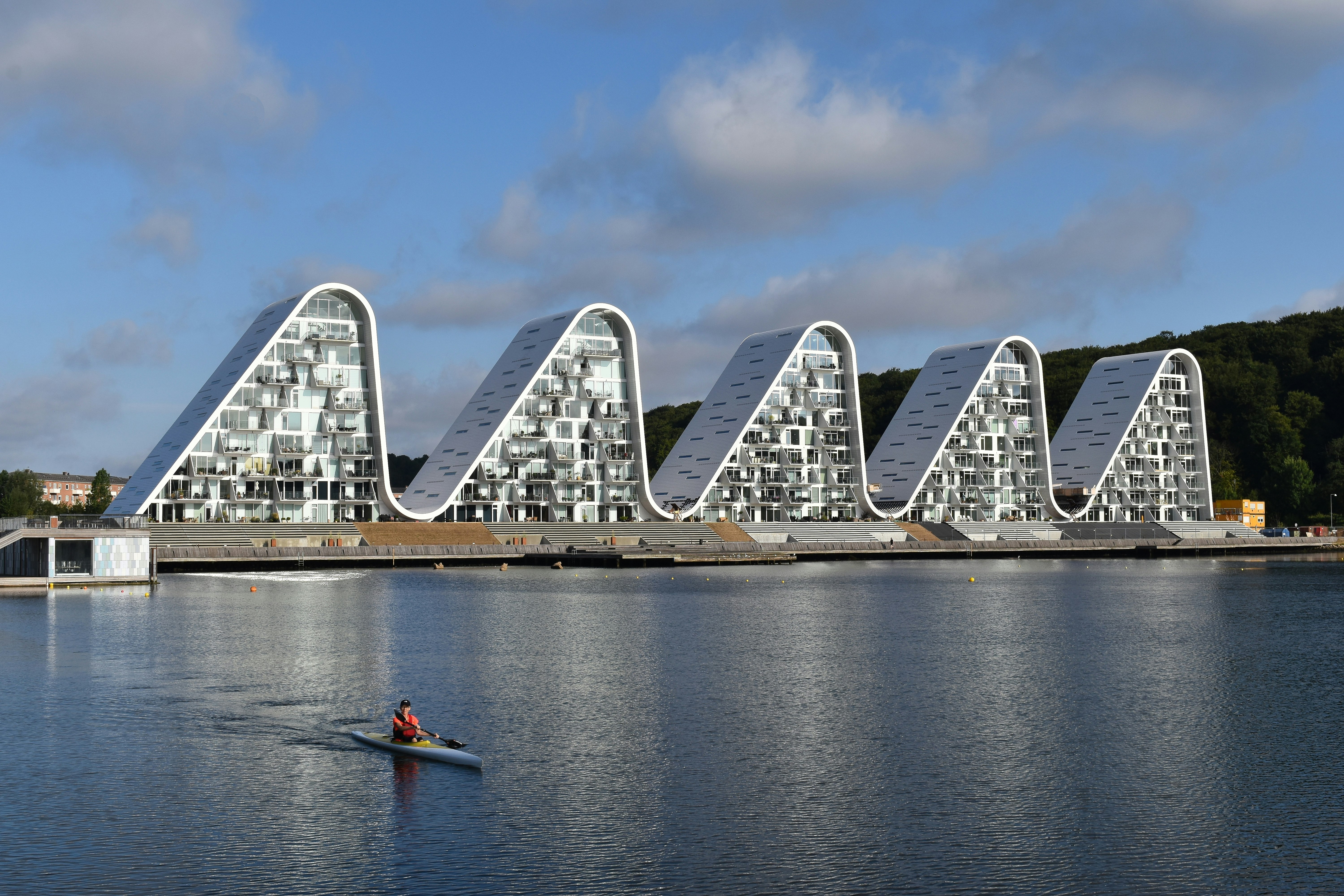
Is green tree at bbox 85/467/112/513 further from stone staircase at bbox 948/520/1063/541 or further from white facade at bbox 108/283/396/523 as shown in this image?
stone staircase at bbox 948/520/1063/541

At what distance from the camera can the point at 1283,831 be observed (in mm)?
22859

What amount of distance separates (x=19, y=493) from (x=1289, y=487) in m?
161

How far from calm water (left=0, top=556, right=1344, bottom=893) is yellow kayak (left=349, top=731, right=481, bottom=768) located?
0.32m

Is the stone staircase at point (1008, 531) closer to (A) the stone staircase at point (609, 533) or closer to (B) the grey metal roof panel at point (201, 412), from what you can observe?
(A) the stone staircase at point (609, 533)

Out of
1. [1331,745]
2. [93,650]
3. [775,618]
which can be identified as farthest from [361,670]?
[1331,745]

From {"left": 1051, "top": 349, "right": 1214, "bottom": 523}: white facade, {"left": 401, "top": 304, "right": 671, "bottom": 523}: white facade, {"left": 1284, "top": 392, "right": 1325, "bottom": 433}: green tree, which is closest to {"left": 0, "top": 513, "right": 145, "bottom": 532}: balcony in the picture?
{"left": 401, "top": 304, "right": 671, "bottom": 523}: white facade

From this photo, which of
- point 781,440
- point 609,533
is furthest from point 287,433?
point 781,440

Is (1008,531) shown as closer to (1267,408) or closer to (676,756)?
(1267,408)

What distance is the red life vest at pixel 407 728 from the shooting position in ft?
96.1

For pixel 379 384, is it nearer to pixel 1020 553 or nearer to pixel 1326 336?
pixel 1020 553

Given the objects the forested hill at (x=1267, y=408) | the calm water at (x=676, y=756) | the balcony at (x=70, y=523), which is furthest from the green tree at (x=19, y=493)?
the calm water at (x=676, y=756)

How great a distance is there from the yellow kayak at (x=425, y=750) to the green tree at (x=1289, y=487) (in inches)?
6259

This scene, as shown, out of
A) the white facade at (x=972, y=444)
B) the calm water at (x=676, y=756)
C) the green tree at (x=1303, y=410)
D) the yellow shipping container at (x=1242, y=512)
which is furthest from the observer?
the green tree at (x=1303, y=410)

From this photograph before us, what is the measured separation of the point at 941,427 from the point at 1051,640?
92517 mm
